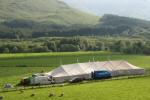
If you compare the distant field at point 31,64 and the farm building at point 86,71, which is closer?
the farm building at point 86,71

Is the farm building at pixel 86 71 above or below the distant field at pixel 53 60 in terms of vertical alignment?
above

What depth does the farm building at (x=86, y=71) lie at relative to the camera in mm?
76188

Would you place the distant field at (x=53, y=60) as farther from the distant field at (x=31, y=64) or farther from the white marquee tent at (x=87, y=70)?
the white marquee tent at (x=87, y=70)

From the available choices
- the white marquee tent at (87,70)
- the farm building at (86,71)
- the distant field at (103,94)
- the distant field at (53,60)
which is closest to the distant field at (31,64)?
the distant field at (53,60)

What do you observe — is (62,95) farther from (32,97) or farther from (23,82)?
(23,82)

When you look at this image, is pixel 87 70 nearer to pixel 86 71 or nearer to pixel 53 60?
pixel 86 71

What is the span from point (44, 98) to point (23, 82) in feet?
72.1

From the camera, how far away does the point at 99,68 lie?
84.1 metres

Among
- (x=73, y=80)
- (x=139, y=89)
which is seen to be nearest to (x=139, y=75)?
(x=73, y=80)

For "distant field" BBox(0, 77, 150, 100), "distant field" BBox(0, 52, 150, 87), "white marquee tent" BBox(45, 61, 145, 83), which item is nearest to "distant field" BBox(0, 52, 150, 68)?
"distant field" BBox(0, 52, 150, 87)

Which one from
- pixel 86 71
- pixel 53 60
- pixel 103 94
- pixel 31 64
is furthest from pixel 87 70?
pixel 53 60

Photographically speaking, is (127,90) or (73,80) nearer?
(127,90)

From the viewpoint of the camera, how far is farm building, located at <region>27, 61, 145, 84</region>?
7619 cm

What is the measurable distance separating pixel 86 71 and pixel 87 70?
693mm
